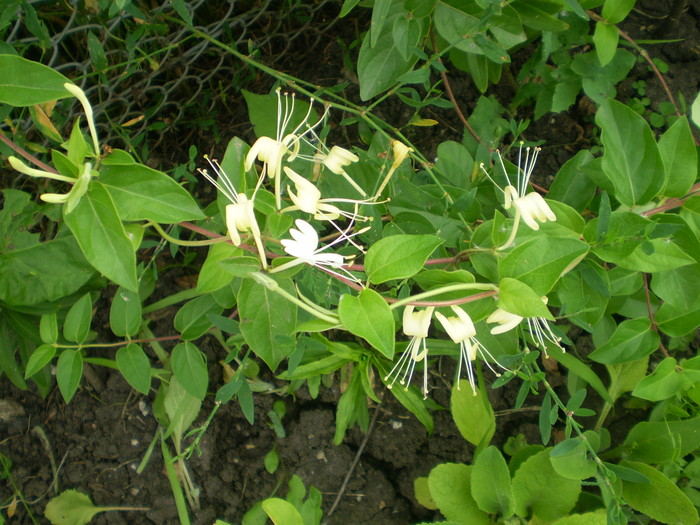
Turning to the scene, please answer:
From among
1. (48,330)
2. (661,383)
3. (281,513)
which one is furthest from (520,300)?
(48,330)

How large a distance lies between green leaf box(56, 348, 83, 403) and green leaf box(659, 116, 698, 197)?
41.8 inches

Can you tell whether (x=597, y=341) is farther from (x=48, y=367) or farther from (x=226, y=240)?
(x=48, y=367)

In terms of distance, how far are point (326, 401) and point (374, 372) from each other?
0.15 meters

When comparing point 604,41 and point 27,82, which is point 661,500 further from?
point 27,82

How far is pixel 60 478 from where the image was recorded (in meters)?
1.54

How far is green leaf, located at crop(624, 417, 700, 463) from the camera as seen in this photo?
118 cm

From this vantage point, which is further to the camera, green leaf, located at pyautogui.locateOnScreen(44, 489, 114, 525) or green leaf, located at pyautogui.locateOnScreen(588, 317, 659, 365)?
Result: green leaf, located at pyautogui.locateOnScreen(44, 489, 114, 525)

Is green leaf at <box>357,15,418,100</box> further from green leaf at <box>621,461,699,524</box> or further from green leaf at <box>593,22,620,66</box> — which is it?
green leaf at <box>621,461,699,524</box>

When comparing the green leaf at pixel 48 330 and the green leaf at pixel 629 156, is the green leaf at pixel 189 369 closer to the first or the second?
the green leaf at pixel 48 330

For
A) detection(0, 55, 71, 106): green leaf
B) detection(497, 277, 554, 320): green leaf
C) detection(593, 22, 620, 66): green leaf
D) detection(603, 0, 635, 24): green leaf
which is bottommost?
detection(497, 277, 554, 320): green leaf

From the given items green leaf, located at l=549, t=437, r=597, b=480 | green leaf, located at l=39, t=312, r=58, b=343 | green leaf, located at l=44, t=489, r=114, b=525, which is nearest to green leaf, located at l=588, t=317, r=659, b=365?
green leaf, located at l=549, t=437, r=597, b=480

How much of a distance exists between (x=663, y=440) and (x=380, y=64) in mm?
961

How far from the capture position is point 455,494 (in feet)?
4.18

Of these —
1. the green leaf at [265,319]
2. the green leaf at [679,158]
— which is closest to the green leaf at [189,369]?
the green leaf at [265,319]
